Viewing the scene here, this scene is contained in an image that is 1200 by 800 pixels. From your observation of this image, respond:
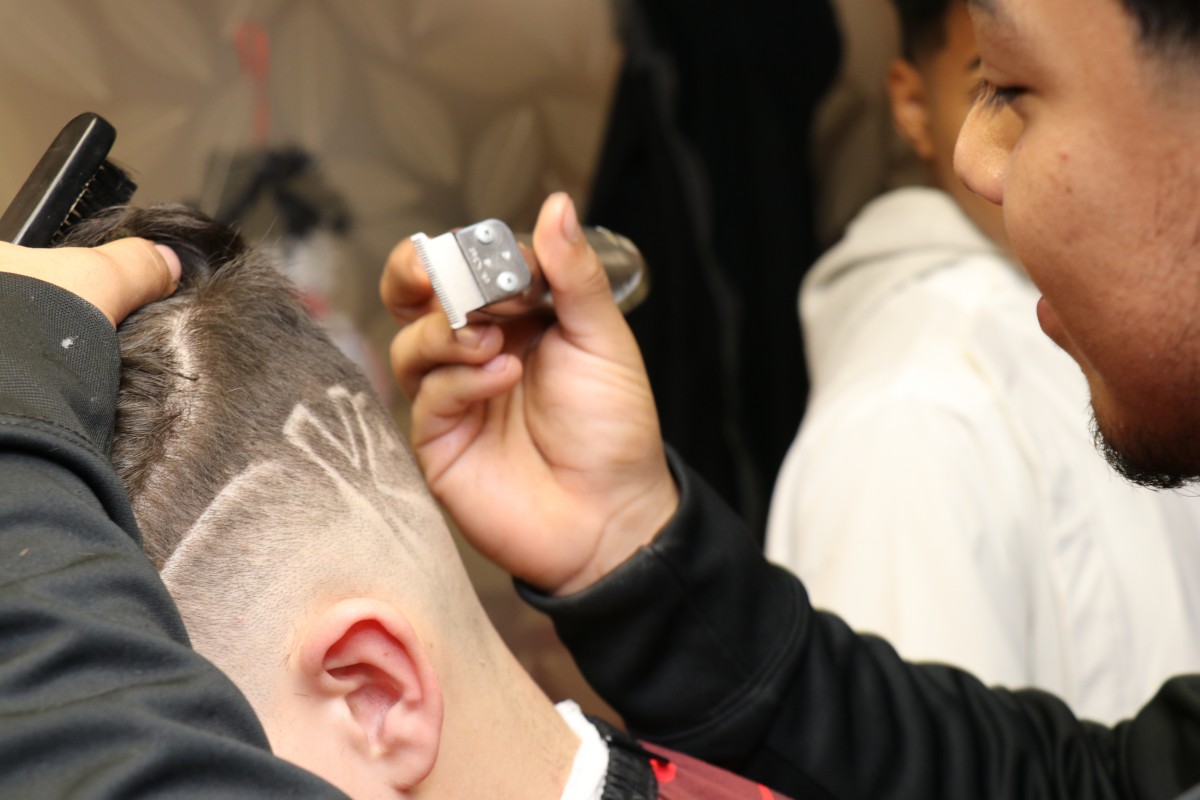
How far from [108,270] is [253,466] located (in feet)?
0.55

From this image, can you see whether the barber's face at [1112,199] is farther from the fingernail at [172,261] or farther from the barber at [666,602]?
the fingernail at [172,261]

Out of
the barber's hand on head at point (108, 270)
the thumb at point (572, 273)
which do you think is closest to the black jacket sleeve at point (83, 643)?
the barber's hand on head at point (108, 270)

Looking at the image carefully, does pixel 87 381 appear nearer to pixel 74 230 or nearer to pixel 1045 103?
pixel 74 230

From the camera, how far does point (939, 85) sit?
1759 millimetres

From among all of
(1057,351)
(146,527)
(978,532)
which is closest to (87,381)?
(146,527)

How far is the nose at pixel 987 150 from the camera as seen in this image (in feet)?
→ 2.75

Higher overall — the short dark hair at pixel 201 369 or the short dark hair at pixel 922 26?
the short dark hair at pixel 922 26

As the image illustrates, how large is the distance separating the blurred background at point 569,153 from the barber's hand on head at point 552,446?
0.95m

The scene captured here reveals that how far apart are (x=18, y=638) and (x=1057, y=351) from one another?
147cm

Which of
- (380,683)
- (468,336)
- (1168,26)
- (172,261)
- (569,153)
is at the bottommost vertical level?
(569,153)

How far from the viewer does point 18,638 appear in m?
0.54

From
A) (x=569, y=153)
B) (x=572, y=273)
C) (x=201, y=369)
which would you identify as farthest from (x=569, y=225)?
(x=569, y=153)

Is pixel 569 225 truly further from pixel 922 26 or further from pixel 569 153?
pixel 569 153

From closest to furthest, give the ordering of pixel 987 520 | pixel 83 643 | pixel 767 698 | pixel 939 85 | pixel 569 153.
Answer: pixel 83 643 → pixel 767 698 → pixel 987 520 → pixel 939 85 → pixel 569 153
